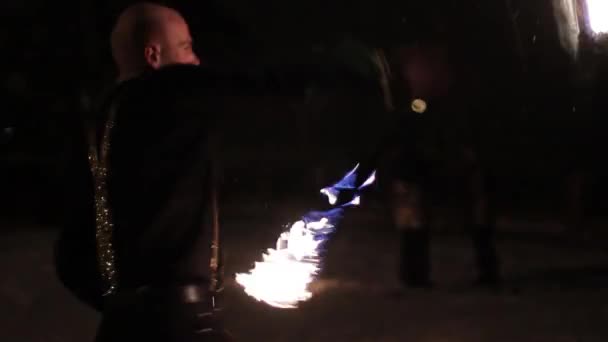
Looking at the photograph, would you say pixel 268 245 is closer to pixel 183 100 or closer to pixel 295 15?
pixel 183 100

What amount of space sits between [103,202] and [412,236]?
7500 mm

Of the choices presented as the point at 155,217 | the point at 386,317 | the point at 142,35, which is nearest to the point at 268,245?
the point at 155,217

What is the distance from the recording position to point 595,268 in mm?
10250

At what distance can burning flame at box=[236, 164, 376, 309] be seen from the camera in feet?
6.80

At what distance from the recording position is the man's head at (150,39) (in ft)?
7.50

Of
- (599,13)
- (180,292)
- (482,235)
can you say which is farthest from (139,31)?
(482,235)

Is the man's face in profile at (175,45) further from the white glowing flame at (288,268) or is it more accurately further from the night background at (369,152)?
the white glowing flame at (288,268)

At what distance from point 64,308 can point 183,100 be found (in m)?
6.57

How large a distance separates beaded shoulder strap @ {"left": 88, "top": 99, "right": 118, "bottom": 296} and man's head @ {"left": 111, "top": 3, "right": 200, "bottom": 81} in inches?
5.5

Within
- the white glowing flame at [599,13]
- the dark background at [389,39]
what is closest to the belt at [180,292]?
the white glowing flame at [599,13]

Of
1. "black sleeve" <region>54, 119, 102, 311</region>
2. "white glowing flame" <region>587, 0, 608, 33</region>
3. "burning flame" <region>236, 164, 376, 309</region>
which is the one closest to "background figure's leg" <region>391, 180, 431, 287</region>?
"white glowing flame" <region>587, 0, 608, 33</region>

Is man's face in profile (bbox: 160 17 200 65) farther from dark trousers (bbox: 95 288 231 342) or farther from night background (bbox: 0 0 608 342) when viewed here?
dark trousers (bbox: 95 288 231 342)

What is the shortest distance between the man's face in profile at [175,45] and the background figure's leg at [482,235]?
7.30 metres

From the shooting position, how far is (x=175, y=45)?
7.57 ft
